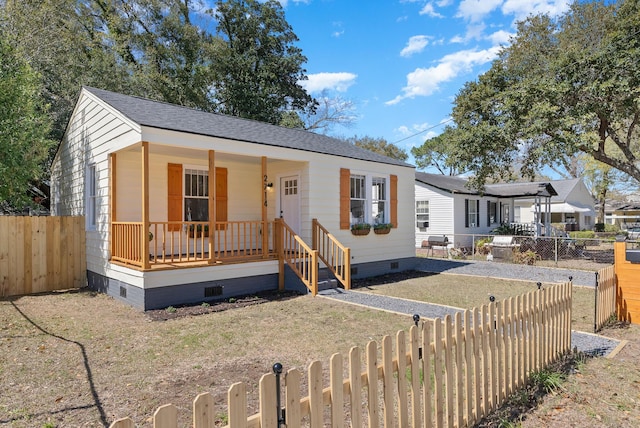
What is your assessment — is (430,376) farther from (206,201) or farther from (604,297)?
(206,201)

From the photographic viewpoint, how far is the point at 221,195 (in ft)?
34.5

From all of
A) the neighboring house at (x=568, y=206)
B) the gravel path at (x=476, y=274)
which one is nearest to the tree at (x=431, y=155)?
the neighboring house at (x=568, y=206)

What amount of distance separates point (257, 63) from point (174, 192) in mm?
18691

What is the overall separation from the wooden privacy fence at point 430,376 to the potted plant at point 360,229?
267 inches

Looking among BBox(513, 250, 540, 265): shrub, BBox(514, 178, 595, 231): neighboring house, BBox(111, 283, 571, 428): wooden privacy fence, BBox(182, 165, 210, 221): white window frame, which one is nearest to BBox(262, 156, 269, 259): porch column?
BBox(182, 165, 210, 221): white window frame

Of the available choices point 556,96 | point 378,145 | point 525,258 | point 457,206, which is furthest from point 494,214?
point 378,145

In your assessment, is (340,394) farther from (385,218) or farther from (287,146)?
(385,218)

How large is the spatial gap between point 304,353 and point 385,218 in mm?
7848

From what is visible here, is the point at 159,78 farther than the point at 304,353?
Yes

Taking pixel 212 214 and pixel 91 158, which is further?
pixel 91 158

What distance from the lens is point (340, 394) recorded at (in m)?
2.14

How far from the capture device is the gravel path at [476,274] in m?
5.12

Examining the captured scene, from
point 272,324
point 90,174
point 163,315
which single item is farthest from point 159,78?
point 272,324

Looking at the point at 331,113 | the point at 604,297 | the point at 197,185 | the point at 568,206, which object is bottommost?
the point at 604,297
